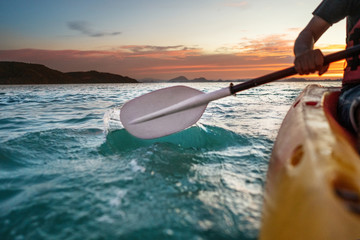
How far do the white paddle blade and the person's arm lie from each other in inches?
47.5

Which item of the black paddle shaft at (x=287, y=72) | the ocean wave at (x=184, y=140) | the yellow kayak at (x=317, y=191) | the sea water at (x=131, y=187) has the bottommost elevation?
the sea water at (x=131, y=187)

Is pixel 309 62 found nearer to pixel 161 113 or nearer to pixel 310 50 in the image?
pixel 310 50

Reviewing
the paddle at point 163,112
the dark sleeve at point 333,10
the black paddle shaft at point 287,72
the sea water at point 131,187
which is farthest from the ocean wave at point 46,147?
the dark sleeve at point 333,10

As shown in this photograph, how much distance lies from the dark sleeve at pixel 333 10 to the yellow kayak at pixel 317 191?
1.35 metres

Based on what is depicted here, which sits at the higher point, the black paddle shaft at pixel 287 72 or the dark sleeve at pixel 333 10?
the dark sleeve at pixel 333 10

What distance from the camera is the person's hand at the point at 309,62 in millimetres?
1833

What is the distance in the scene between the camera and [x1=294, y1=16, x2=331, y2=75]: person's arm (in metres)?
1.84

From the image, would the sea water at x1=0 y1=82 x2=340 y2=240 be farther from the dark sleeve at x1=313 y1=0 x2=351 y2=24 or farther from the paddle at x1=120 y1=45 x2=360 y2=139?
the dark sleeve at x1=313 y1=0 x2=351 y2=24

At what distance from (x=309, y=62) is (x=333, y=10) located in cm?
75

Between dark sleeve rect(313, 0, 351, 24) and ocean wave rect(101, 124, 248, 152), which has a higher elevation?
dark sleeve rect(313, 0, 351, 24)

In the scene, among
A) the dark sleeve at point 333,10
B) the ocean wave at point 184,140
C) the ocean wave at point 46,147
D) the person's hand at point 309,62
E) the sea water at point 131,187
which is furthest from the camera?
Answer: the ocean wave at point 184,140

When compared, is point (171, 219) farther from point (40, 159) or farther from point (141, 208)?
point (40, 159)

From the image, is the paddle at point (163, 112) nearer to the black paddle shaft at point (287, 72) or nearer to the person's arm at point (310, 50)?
the black paddle shaft at point (287, 72)

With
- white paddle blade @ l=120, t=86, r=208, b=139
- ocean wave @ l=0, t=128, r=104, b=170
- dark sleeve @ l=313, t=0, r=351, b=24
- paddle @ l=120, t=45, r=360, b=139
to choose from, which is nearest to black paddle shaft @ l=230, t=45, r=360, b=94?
paddle @ l=120, t=45, r=360, b=139
